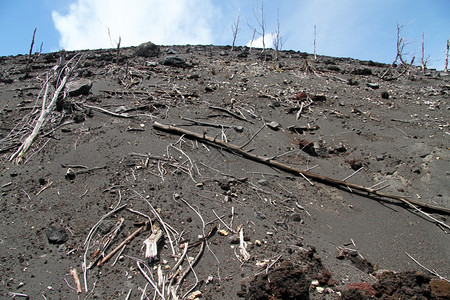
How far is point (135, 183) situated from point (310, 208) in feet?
7.53

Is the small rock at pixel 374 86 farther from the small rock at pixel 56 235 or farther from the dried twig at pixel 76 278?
the dried twig at pixel 76 278

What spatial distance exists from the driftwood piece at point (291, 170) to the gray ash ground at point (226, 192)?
11cm

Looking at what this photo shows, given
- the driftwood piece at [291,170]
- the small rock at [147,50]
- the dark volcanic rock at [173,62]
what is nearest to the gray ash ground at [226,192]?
the driftwood piece at [291,170]

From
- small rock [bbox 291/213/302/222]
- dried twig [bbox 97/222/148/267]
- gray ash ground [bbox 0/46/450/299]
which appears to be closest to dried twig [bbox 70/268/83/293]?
gray ash ground [bbox 0/46/450/299]

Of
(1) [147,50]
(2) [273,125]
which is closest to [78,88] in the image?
(2) [273,125]

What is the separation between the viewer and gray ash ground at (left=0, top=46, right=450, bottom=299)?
8.27 ft

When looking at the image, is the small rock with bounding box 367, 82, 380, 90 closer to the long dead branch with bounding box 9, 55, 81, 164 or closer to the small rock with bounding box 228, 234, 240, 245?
the small rock with bounding box 228, 234, 240, 245

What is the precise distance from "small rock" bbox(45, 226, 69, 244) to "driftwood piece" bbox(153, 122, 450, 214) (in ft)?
7.81

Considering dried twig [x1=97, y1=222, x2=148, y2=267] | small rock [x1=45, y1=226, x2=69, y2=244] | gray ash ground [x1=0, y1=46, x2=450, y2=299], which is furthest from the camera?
small rock [x1=45, y1=226, x2=69, y2=244]

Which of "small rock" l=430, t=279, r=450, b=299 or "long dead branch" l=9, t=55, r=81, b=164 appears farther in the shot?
"long dead branch" l=9, t=55, r=81, b=164

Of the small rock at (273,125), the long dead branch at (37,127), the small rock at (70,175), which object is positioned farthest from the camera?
the small rock at (273,125)

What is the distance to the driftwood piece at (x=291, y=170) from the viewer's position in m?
4.02

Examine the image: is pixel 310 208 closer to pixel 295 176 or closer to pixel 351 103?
pixel 295 176

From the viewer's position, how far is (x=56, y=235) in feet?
9.25
